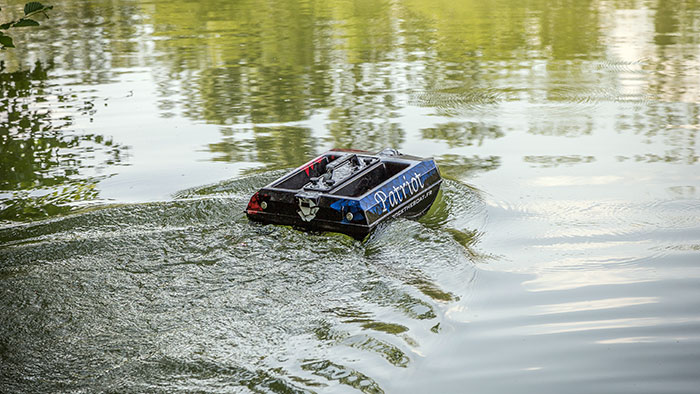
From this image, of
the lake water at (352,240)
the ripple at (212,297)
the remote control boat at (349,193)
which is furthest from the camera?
the remote control boat at (349,193)

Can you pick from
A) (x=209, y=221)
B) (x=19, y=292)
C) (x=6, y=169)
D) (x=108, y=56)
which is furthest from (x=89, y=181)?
(x=108, y=56)

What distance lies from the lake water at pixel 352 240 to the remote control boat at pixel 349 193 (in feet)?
0.66

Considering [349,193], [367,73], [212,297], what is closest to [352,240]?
[349,193]

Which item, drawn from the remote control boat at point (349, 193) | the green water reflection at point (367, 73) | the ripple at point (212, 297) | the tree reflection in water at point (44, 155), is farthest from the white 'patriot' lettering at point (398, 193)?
A: the tree reflection in water at point (44, 155)

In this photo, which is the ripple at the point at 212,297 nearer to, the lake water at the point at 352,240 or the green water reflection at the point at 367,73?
the lake water at the point at 352,240

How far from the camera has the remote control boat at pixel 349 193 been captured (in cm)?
712

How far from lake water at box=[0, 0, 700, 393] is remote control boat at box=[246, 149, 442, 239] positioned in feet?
0.66

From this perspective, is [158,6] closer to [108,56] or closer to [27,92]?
[108,56]

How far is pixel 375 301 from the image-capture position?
6.05 m

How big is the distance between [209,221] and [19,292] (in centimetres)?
208

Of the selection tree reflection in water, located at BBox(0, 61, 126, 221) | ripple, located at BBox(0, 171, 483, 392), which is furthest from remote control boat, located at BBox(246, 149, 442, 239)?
tree reflection in water, located at BBox(0, 61, 126, 221)

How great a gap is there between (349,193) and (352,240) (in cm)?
78

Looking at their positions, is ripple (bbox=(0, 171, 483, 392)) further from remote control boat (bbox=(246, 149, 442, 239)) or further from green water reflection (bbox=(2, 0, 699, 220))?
green water reflection (bbox=(2, 0, 699, 220))

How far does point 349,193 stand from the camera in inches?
307
